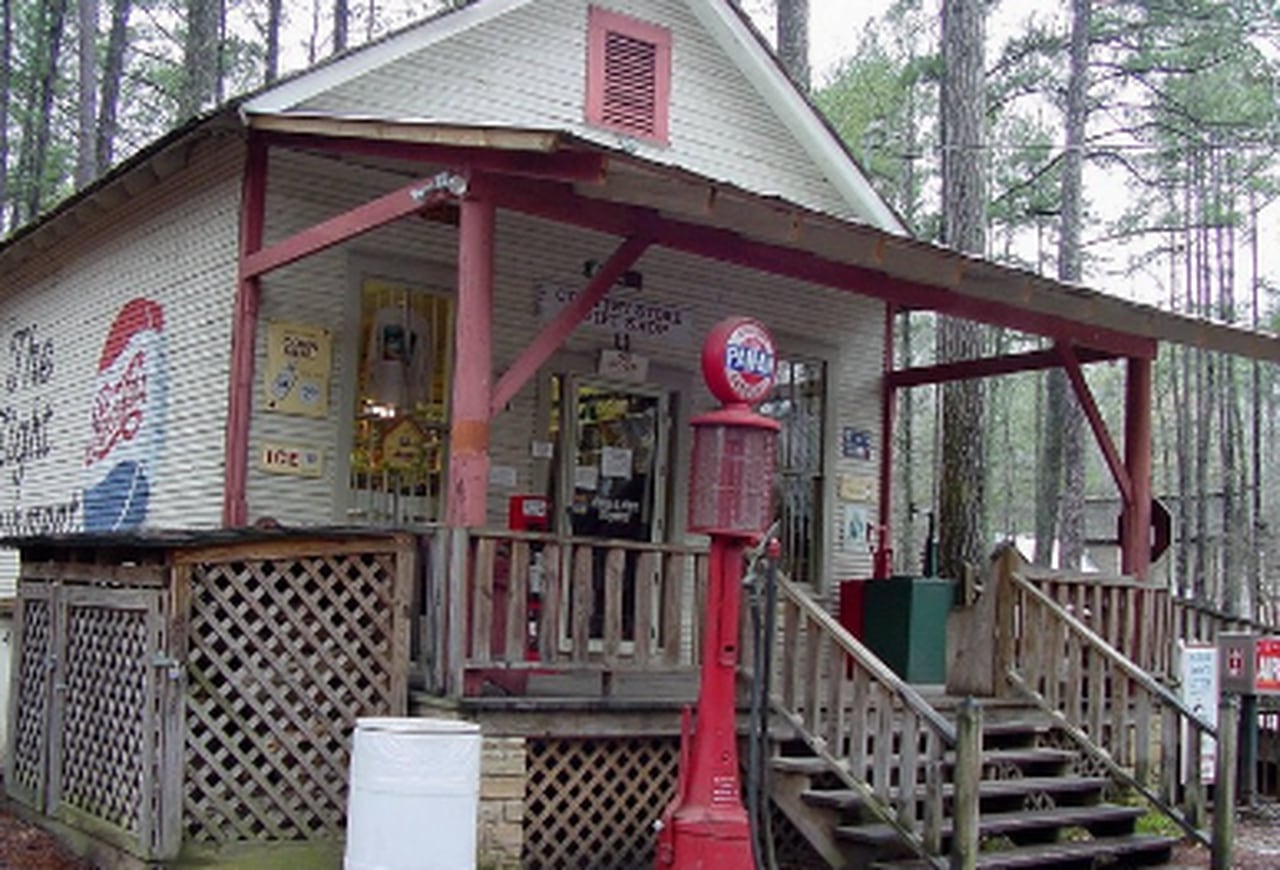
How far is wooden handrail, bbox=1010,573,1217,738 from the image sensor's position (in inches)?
330

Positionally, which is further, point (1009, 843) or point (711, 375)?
point (1009, 843)

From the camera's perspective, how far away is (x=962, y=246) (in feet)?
45.8

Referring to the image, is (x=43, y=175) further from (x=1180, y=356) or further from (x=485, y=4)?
(x=1180, y=356)

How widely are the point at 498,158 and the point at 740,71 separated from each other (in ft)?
19.2

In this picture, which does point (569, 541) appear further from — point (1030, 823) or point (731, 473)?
point (1030, 823)

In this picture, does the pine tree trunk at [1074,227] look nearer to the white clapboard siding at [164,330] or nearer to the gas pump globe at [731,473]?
the white clapboard siding at [164,330]

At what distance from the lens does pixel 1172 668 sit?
36.9ft

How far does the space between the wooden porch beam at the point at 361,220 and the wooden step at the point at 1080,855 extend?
4138 mm

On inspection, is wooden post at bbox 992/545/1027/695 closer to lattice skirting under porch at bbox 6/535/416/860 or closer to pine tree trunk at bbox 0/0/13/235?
lattice skirting under porch at bbox 6/535/416/860

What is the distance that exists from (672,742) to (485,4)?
5.94m

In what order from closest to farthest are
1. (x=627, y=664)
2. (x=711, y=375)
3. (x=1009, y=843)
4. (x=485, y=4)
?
(x=711, y=375) < (x=627, y=664) < (x=1009, y=843) < (x=485, y=4)

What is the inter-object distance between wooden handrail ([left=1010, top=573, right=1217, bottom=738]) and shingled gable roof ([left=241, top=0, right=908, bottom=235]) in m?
4.18

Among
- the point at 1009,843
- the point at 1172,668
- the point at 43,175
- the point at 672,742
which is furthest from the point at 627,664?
the point at 43,175

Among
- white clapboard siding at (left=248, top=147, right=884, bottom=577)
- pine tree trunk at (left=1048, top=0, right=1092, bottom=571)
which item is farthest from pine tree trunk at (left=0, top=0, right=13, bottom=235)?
pine tree trunk at (left=1048, top=0, right=1092, bottom=571)
